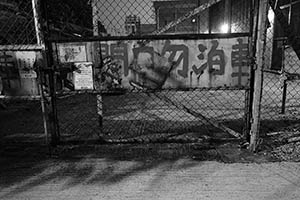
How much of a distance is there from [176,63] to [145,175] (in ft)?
5.05

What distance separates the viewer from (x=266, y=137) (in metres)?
3.93

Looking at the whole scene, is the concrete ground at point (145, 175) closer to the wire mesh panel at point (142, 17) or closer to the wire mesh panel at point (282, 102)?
the wire mesh panel at point (282, 102)

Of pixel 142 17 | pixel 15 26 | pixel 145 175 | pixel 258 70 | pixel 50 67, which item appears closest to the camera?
pixel 145 175

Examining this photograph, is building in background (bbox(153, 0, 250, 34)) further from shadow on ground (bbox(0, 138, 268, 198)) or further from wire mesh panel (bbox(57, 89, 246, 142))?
shadow on ground (bbox(0, 138, 268, 198))

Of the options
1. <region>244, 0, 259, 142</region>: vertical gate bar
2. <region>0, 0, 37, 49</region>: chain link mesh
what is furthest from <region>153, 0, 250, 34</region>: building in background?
<region>244, 0, 259, 142</region>: vertical gate bar

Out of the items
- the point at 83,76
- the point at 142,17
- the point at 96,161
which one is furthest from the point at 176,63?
the point at 142,17

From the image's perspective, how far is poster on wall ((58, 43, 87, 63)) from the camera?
3.26 metres

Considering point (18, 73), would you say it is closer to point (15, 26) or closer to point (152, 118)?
point (152, 118)

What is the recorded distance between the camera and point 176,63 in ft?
10.8

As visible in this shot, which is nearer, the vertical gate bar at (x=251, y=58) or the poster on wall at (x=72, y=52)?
the vertical gate bar at (x=251, y=58)

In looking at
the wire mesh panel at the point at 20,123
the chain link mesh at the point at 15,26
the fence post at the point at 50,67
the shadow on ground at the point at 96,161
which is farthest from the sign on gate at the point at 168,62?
the chain link mesh at the point at 15,26

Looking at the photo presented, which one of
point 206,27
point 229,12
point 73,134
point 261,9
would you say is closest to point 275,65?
point 229,12

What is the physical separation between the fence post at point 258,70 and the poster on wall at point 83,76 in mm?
2256

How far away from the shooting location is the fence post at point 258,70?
2957 millimetres
